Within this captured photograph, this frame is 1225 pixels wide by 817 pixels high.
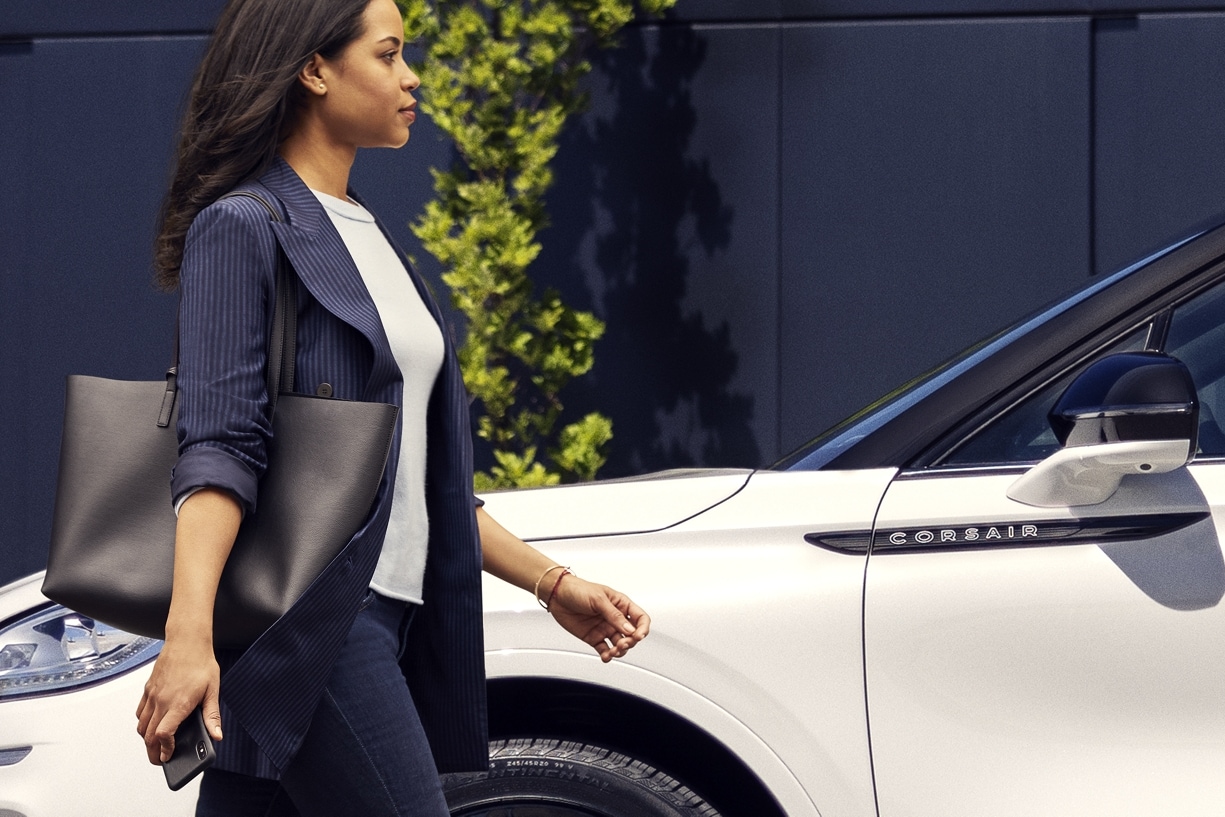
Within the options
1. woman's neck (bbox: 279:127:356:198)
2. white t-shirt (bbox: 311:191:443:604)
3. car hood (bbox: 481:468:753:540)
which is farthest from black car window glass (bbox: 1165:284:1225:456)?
woman's neck (bbox: 279:127:356:198)

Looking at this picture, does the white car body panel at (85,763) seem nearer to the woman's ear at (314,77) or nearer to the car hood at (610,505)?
the car hood at (610,505)

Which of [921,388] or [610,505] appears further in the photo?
[921,388]

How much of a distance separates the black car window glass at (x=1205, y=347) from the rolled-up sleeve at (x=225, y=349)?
1598 mm

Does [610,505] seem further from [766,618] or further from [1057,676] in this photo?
[1057,676]

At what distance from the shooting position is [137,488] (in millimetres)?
1476

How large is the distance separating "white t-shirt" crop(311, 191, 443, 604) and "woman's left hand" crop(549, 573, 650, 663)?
0.25 m

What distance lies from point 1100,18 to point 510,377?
11.1 feet

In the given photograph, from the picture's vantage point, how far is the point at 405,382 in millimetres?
1670

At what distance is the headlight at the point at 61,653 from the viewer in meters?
2.27

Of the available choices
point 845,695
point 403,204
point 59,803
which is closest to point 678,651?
point 845,695

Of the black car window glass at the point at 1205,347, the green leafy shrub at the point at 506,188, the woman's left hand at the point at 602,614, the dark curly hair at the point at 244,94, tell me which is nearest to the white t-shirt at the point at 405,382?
the dark curly hair at the point at 244,94

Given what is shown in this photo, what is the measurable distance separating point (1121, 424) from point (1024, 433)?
0.30 metres

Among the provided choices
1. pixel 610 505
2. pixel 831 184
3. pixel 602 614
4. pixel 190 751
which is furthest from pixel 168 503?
pixel 831 184

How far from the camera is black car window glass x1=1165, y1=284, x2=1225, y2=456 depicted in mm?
2361
